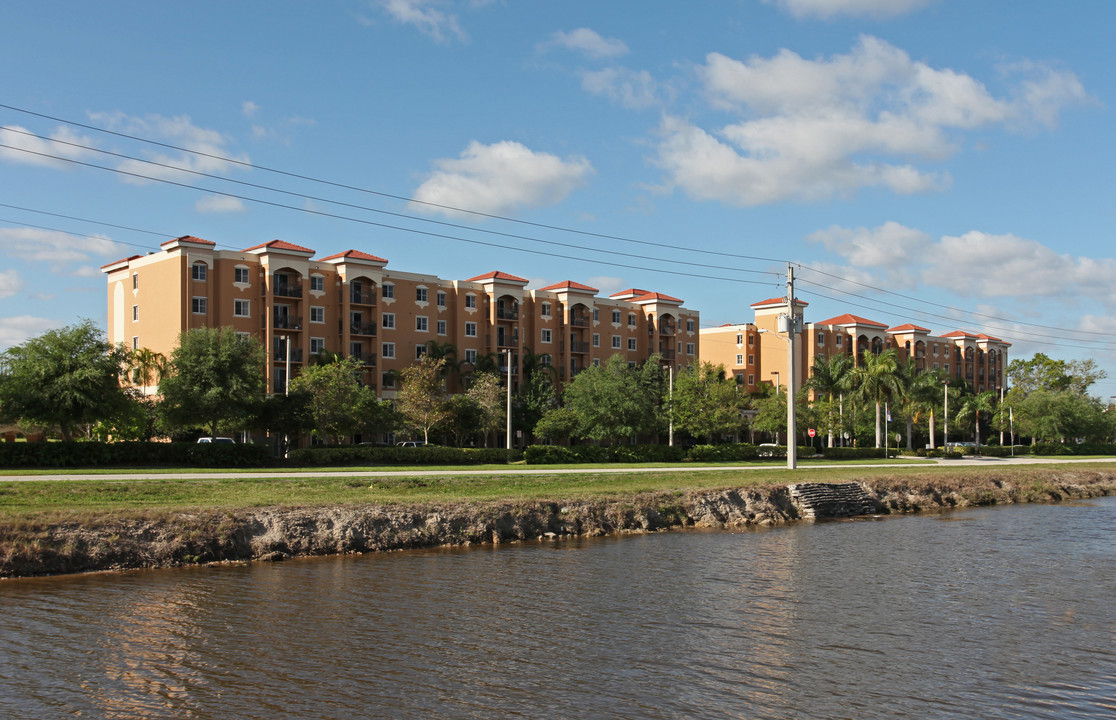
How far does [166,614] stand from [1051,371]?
13474 centimetres

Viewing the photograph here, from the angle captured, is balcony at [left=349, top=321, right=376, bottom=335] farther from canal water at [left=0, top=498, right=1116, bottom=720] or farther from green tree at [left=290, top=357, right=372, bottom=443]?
canal water at [left=0, top=498, right=1116, bottom=720]

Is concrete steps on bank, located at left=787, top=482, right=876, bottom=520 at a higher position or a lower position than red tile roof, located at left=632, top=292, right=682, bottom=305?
lower

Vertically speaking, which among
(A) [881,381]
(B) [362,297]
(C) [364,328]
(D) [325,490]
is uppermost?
(B) [362,297]

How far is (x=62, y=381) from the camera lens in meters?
44.7

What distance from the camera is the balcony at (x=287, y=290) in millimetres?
75938

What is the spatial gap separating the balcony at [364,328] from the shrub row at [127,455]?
3399 cm

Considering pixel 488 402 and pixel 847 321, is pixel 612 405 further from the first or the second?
pixel 847 321

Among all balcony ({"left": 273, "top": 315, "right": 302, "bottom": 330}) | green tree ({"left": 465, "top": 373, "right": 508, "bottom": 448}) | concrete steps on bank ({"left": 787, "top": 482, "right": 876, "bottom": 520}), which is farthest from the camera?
balcony ({"left": 273, "top": 315, "right": 302, "bottom": 330})

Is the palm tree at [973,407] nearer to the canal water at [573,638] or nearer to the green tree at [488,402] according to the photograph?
the green tree at [488,402]

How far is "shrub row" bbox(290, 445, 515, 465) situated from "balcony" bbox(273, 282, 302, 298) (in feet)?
95.9

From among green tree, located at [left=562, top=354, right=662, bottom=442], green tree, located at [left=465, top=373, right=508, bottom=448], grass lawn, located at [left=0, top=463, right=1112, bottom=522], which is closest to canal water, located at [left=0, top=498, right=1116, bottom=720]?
grass lawn, located at [left=0, top=463, right=1112, bottom=522]

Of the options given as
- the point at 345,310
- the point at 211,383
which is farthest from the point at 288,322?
the point at 211,383

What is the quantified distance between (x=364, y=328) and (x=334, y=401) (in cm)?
2776

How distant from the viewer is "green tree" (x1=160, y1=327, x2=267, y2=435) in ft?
160
